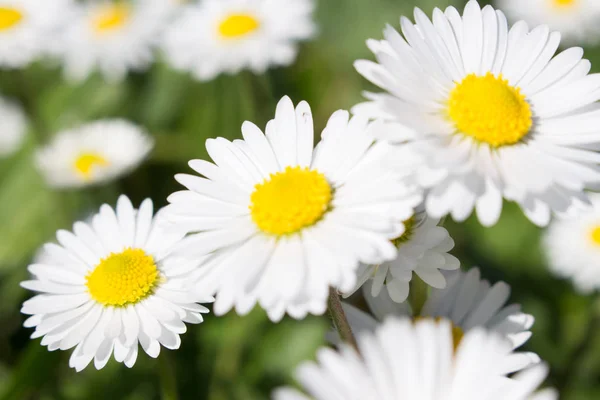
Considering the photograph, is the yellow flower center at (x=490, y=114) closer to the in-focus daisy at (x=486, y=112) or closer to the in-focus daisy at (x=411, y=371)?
the in-focus daisy at (x=486, y=112)

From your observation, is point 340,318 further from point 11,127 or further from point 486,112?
point 11,127

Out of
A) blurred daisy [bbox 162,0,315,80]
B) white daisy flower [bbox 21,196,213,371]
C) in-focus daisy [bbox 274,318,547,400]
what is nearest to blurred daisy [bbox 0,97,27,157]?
blurred daisy [bbox 162,0,315,80]

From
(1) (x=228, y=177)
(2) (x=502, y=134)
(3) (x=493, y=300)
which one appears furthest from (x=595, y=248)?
(1) (x=228, y=177)

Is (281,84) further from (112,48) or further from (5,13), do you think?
(5,13)

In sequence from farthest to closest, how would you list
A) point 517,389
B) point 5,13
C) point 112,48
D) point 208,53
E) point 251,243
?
1. point 112,48
2. point 5,13
3. point 208,53
4. point 251,243
5. point 517,389

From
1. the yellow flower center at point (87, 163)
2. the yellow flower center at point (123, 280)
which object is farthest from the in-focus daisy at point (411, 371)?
the yellow flower center at point (87, 163)
